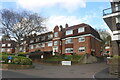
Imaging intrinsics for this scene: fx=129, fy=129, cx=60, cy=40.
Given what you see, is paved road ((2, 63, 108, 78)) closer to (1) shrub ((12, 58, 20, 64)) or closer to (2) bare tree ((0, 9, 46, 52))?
(1) shrub ((12, 58, 20, 64))

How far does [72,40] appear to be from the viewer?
3578 cm

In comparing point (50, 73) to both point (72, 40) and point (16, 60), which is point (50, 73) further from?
point (72, 40)

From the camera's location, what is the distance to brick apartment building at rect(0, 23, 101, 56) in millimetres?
33000

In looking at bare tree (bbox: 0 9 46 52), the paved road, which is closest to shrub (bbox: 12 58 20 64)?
the paved road

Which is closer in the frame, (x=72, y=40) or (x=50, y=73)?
(x=50, y=73)

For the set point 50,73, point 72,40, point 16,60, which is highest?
point 72,40

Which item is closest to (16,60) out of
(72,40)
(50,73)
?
(50,73)

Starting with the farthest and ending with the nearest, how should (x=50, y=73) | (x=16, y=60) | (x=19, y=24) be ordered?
1. (x=19, y=24)
2. (x=16, y=60)
3. (x=50, y=73)

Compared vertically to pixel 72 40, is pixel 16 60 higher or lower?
lower

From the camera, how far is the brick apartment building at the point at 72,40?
1299 inches

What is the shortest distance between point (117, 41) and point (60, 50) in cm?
2271

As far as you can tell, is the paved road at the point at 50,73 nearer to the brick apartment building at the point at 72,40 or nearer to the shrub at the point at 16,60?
the shrub at the point at 16,60

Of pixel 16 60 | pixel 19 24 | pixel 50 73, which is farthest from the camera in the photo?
pixel 19 24

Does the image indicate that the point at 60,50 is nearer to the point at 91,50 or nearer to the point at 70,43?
the point at 70,43
